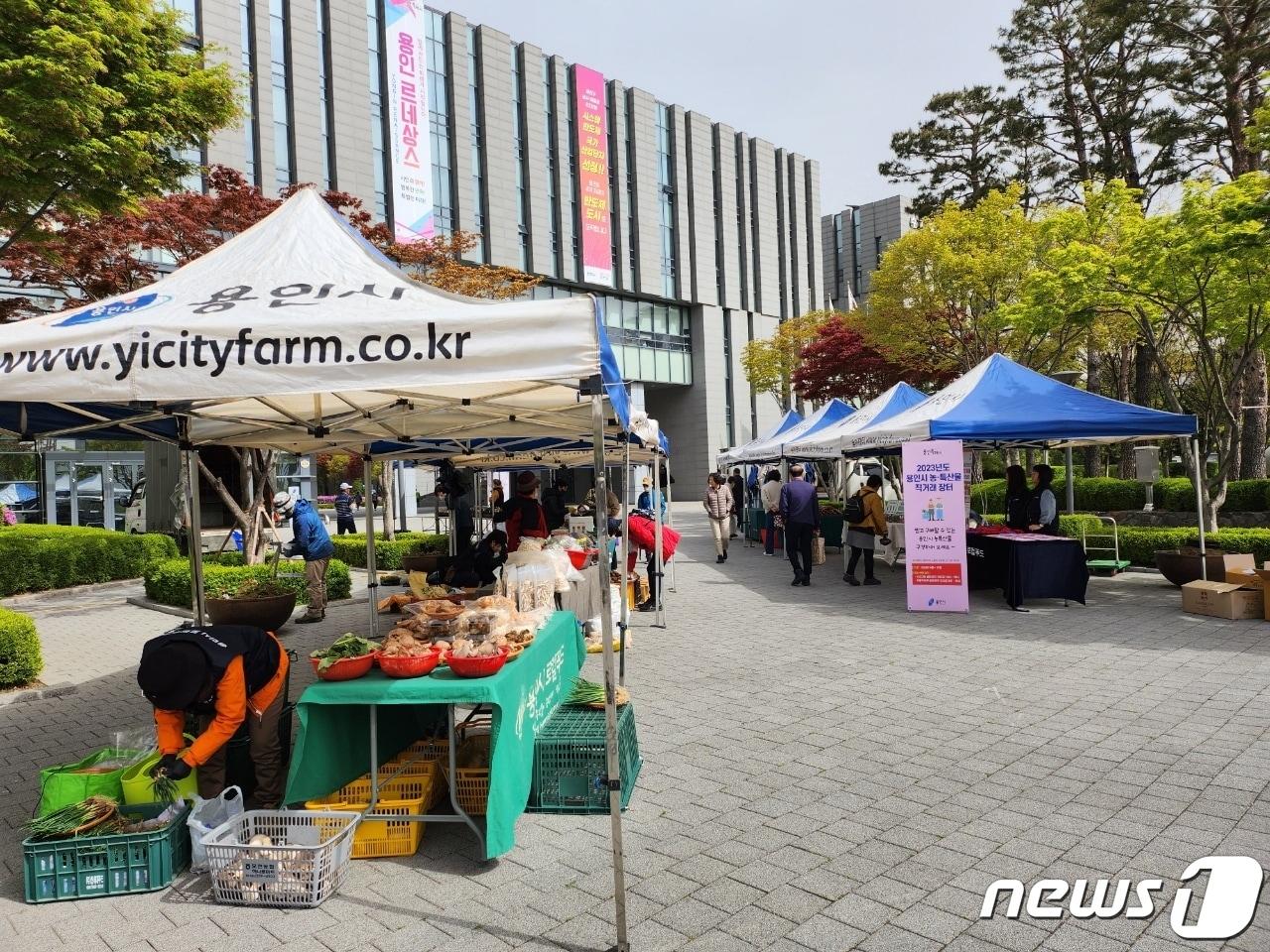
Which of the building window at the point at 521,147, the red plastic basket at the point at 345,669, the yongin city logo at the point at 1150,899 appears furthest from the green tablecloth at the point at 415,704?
the building window at the point at 521,147

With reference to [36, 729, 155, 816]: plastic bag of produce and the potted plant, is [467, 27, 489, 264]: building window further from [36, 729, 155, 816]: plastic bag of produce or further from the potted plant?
[36, 729, 155, 816]: plastic bag of produce

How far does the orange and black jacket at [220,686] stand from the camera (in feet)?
12.8

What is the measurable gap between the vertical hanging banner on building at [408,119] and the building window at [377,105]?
0.37 m

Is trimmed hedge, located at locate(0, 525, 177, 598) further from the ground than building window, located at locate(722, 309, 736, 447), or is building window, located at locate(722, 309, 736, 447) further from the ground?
building window, located at locate(722, 309, 736, 447)

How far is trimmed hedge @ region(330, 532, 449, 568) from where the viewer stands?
52.2 ft

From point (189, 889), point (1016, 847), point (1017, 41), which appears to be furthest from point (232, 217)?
point (1017, 41)

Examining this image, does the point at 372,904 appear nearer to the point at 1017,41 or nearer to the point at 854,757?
the point at 854,757

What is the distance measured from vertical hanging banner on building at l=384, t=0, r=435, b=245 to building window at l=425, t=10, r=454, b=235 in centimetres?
46

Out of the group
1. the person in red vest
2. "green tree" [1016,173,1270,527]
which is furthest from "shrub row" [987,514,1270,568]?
the person in red vest

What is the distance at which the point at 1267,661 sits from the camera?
24.2ft

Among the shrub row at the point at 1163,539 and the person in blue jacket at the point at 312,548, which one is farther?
the shrub row at the point at 1163,539

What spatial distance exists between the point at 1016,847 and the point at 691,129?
47966 mm

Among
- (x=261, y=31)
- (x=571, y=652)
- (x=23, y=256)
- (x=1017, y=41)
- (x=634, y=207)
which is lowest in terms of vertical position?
(x=571, y=652)

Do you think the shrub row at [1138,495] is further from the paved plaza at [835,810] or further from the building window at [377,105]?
the building window at [377,105]
